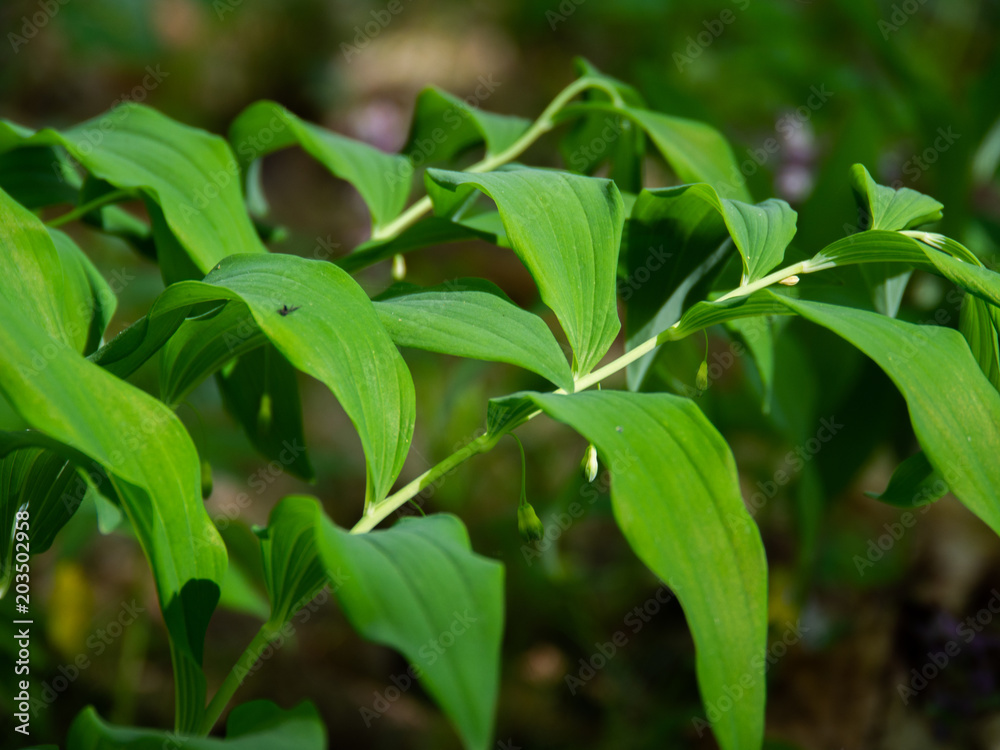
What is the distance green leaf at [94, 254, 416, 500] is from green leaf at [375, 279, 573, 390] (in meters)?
0.03

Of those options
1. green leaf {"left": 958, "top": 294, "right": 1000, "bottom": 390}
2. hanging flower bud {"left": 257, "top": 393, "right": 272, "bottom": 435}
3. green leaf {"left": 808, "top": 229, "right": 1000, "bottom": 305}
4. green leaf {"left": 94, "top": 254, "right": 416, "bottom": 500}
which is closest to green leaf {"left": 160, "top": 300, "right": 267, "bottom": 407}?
green leaf {"left": 94, "top": 254, "right": 416, "bottom": 500}

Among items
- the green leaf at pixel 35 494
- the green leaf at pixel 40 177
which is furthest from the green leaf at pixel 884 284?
the green leaf at pixel 40 177

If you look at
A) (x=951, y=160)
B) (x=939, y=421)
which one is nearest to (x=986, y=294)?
(x=939, y=421)

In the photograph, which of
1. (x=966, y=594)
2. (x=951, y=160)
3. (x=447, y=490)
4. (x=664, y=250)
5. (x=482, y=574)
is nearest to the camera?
(x=482, y=574)

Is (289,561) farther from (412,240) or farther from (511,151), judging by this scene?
(511,151)

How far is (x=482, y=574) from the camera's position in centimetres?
41

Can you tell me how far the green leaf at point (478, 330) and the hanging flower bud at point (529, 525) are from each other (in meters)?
0.10

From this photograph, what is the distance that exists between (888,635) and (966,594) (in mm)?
239

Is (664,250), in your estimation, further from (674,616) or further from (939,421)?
(674,616)

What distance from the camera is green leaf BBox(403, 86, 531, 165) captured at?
38.4 inches

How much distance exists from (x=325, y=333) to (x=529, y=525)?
0.20 meters

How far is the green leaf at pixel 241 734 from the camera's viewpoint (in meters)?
0.42

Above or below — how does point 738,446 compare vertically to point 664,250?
below

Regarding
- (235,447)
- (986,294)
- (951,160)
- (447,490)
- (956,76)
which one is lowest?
(447,490)
